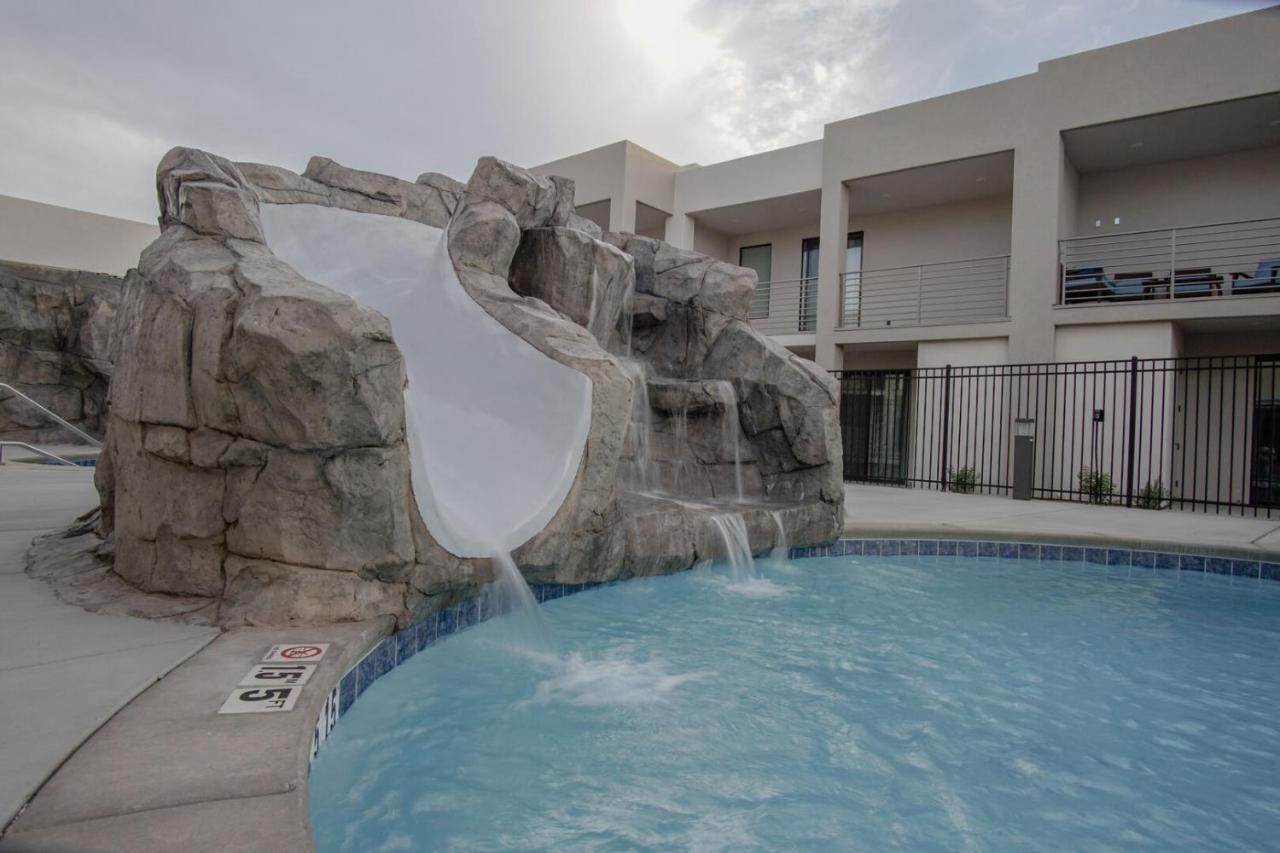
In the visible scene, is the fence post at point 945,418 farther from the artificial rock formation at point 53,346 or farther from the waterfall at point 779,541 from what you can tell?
the artificial rock formation at point 53,346

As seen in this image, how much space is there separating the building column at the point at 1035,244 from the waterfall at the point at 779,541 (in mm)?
7886

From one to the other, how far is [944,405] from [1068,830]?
36.7 feet

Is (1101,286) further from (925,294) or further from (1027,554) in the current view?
(1027,554)

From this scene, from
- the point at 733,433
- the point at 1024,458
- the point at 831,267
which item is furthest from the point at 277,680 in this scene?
the point at 831,267

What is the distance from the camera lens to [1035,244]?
1232 cm

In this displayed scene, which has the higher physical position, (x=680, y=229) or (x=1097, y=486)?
(x=680, y=229)

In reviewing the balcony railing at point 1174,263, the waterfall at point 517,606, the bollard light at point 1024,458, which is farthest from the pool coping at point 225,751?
the balcony railing at point 1174,263

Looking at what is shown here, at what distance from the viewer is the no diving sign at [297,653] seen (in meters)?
2.77

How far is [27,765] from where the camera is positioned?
1.84m

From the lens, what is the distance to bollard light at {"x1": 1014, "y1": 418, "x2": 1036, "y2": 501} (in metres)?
11.4

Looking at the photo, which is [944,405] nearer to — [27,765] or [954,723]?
[954,723]

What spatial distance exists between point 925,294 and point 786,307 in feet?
10.7

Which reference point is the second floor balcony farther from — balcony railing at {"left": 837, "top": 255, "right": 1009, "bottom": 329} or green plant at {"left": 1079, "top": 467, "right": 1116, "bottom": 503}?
green plant at {"left": 1079, "top": 467, "right": 1116, "bottom": 503}

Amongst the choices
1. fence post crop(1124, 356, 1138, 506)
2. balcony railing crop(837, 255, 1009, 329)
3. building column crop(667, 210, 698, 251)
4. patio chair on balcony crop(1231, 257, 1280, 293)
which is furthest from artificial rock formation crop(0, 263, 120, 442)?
patio chair on balcony crop(1231, 257, 1280, 293)
